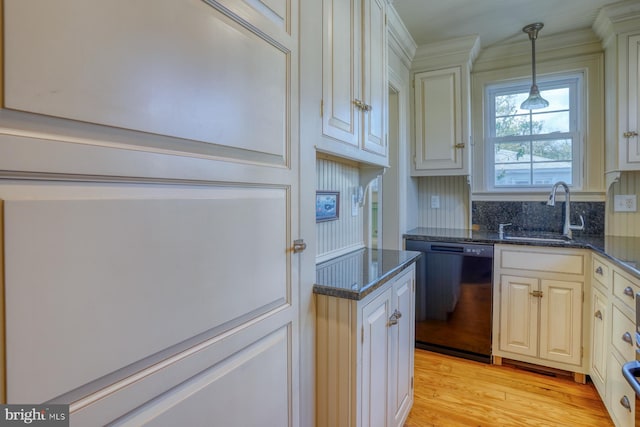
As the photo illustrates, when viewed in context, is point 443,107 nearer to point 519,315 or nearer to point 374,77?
point 374,77

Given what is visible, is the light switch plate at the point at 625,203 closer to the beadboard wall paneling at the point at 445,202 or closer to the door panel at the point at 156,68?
the beadboard wall paneling at the point at 445,202

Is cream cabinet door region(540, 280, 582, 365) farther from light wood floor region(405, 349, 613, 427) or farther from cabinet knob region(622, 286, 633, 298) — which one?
cabinet knob region(622, 286, 633, 298)

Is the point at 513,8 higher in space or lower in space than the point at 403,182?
higher

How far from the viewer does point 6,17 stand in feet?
1.42

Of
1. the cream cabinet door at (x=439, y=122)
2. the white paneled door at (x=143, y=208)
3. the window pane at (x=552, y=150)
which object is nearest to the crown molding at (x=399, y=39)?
the cream cabinet door at (x=439, y=122)

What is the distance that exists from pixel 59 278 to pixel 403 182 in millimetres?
2520

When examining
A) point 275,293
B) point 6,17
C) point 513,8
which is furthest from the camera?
point 513,8

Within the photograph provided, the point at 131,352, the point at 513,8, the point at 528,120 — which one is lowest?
the point at 131,352

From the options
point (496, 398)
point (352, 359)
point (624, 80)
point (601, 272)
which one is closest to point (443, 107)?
point (624, 80)

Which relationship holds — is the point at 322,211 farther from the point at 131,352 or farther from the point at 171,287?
the point at 131,352

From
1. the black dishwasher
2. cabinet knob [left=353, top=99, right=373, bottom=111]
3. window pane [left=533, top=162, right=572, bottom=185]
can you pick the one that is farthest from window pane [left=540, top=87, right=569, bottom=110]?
cabinet knob [left=353, top=99, right=373, bottom=111]

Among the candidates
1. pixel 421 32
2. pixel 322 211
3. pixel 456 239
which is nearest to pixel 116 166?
pixel 322 211

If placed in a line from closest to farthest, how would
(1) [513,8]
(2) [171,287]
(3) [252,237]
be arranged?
(2) [171,287], (3) [252,237], (1) [513,8]

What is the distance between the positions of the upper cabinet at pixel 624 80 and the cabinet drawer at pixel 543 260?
2.45 feet
